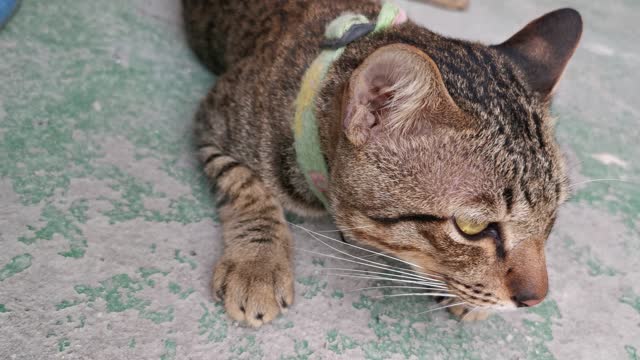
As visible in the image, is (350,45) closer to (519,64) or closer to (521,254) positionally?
A: (519,64)

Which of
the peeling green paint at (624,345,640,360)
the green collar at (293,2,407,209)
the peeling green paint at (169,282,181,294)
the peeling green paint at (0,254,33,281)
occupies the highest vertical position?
the green collar at (293,2,407,209)

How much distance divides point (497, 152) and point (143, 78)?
5.44 feet

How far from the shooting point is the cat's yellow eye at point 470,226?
1.43 meters

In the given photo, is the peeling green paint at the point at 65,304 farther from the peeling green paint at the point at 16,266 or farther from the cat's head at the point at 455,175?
the cat's head at the point at 455,175

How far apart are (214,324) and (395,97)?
81cm

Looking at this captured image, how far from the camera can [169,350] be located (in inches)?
57.4

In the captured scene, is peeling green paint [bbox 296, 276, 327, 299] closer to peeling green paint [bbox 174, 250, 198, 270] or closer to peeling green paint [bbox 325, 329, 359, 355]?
peeling green paint [bbox 325, 329, 359, 355]

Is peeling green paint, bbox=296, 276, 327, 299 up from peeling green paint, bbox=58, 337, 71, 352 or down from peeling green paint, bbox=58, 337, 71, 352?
up

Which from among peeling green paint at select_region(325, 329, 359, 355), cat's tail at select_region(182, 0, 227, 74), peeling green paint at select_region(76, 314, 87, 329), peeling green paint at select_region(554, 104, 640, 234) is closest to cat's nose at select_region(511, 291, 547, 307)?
peeling green paint at select_region(325, 329, 359, 355)

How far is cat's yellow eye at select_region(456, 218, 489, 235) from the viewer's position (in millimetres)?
1431

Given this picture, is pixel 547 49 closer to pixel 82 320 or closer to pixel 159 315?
pixel 159 315

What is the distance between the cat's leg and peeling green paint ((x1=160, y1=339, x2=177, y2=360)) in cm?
18

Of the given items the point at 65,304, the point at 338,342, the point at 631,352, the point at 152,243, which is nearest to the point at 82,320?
the point at 65,304

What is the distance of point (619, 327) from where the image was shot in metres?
1.82
